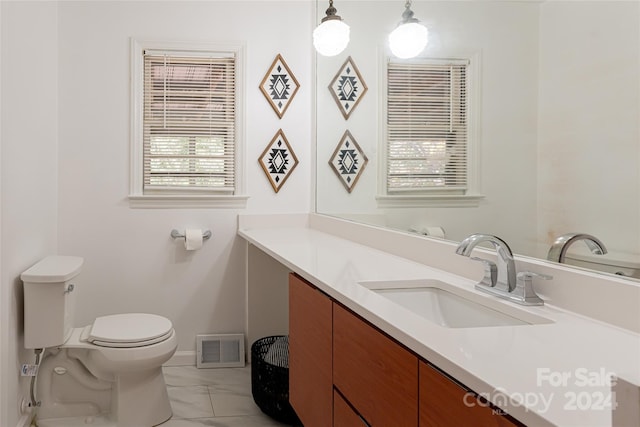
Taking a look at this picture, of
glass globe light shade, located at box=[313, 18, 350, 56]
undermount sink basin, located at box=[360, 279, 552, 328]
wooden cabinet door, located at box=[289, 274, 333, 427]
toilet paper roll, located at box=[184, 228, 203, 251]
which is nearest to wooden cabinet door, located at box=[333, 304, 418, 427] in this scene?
wooden cabinet door, located at box=[289, 274, 333, 427]

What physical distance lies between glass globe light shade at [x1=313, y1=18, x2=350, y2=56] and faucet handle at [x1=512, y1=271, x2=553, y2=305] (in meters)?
1.97

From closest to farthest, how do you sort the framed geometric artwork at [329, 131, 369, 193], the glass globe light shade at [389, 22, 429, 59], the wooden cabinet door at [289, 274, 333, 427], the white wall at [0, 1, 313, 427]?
the wooden cabinet door at [289, 274, 333, 427]
the glass globe light shade at [389, 22, 429, 59]
the framed geometric artwork at [329, 131, 369, 193]
the white wall at [0, 1, 313, 427]

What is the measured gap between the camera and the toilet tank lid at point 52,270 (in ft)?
8.30

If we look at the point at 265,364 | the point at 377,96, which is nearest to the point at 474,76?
the point at 377,96

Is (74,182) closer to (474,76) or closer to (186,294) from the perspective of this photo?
(186,294)

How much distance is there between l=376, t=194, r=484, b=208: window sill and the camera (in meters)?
1.90

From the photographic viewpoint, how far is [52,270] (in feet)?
8.69

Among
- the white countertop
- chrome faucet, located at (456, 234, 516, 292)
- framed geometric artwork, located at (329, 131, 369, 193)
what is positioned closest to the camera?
the white countertop

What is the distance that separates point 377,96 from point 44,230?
1908 millimetres

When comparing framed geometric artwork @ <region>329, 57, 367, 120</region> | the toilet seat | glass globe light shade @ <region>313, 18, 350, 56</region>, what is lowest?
the toilet seat

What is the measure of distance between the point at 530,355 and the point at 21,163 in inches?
93.4

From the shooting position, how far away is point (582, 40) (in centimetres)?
130

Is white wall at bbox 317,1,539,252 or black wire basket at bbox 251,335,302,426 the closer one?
white wall at bbox 317,1,539,252

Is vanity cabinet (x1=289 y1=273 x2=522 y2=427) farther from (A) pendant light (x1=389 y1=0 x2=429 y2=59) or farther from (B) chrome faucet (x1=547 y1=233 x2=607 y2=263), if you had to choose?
(A) pendant light (x1=389 y1=0 x2=429 y2=59)
